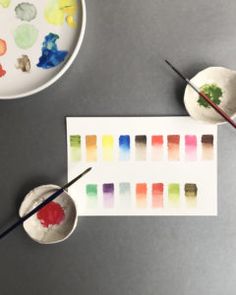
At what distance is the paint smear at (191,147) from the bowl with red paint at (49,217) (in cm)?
28

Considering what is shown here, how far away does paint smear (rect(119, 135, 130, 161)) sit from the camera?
3.26ft

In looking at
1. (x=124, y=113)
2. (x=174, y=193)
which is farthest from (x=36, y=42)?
(x=174, y=193)

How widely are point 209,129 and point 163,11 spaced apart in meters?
0.28

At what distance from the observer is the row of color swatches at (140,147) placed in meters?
0.99

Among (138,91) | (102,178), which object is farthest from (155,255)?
(138,91)

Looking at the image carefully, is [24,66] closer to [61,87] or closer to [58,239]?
[61,87]

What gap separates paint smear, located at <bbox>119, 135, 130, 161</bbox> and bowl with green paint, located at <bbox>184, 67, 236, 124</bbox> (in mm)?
152

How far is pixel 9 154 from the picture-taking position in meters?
1.01

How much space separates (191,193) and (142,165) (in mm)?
127

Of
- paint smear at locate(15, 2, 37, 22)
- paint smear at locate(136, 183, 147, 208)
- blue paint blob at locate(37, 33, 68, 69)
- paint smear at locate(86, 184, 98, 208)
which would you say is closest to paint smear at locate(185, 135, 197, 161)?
paint smear at locate(136, 183, 147, 208)

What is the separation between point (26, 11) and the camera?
0.95 meters

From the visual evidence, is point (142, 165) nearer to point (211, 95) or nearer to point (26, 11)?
point (211, 95)

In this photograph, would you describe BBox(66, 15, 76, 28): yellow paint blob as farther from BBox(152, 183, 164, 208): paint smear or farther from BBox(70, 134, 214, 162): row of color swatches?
BBox(152, 183, 164, 208): paint smear

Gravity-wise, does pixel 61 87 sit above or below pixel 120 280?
above
